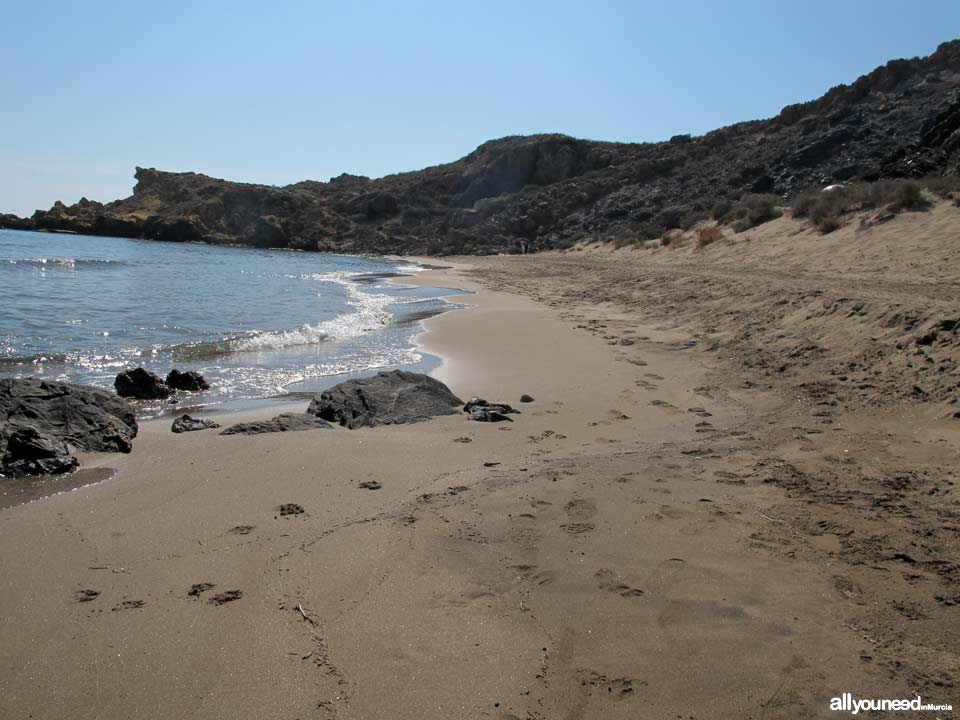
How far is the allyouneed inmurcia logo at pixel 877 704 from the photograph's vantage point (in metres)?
2.15

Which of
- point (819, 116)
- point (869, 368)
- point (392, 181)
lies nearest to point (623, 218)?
point (819, 116)

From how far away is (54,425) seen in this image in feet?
16.5

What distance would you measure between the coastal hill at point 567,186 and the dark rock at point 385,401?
15.5 meters

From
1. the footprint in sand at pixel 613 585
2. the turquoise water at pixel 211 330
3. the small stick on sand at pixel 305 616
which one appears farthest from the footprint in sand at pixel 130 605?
the turquoise water at pixel 211 330

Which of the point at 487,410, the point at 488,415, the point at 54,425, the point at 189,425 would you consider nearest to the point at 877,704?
the point at 488,415

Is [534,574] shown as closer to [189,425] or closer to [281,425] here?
[281,425]

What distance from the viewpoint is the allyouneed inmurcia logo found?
2150 millimetres

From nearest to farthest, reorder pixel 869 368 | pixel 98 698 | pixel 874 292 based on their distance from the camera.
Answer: pixel 98 698
pixel 869 368
pixel 874 292

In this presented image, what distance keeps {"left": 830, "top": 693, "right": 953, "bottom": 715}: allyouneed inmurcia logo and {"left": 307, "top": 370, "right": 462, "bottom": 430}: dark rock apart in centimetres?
421

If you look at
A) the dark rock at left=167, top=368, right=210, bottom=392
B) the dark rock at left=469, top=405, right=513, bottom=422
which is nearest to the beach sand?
the dark rock at left=469, top=405, right=513, bottom=422

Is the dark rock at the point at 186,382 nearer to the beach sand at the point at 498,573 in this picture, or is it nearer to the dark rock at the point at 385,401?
the beach sand at the point at 498,573

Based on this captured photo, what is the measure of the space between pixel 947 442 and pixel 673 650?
3.15 metres

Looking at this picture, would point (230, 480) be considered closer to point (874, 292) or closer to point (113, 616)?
point (113, 616)

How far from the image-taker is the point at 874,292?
8.30 metres
